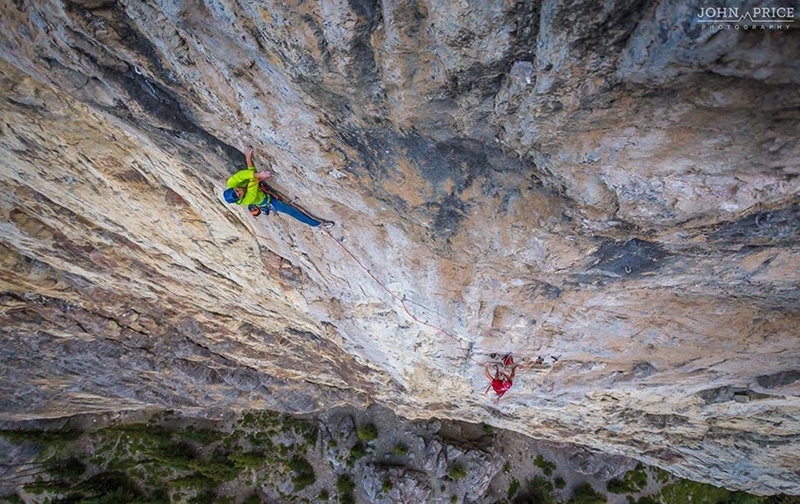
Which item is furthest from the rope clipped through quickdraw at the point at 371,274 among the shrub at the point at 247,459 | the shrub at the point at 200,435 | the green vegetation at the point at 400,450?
the shrub at the point at 200,435

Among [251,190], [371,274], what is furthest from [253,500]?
[251,190]

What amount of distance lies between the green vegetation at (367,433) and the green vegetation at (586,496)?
226 inches

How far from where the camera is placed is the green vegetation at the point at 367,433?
11.7 metres

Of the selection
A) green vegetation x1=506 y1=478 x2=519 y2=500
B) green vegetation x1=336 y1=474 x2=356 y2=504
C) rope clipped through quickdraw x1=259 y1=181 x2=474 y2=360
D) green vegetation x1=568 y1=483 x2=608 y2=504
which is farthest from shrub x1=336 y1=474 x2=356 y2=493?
rope clipped through quickdraw x1=259 y1=181 x2=474 y2=360

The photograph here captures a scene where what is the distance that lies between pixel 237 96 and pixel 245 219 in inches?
73.8

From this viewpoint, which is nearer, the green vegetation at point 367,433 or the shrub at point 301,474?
the green vegetation at point 367,433

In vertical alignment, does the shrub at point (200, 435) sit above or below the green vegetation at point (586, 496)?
below

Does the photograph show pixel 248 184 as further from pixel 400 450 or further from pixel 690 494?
pixel 690 494

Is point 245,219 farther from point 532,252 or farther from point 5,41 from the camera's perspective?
point 532,252

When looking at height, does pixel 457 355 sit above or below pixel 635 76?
below

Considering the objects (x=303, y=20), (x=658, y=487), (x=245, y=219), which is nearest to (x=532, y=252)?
(x=303, y=20)

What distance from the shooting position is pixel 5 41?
3262 mm

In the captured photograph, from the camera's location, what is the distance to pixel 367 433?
11.7m

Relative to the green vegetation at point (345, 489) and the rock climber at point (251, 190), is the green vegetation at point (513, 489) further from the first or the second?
the rock climber at point (251, 190)
